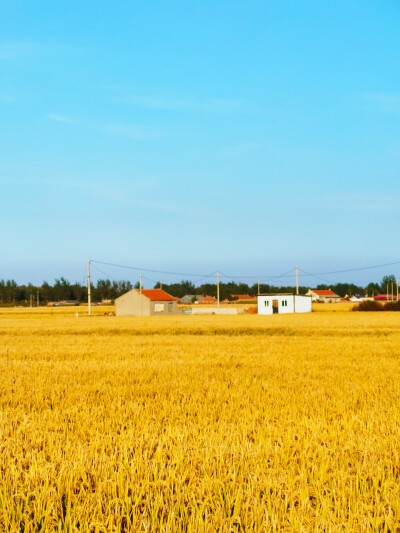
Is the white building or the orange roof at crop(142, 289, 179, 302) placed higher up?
the orange roof at crop(142, 289, 179, 302)

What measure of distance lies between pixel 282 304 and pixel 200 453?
77.1m

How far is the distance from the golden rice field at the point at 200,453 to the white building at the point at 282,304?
67.9 meters

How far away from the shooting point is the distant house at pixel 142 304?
77250mm

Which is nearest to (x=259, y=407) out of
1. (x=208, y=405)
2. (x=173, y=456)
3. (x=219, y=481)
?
(x=208, y=405)

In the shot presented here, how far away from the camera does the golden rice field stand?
3680 millimetres

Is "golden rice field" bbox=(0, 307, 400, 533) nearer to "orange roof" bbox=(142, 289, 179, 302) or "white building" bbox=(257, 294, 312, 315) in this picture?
"orange roof" bbox=(142, 289, 179, 302)

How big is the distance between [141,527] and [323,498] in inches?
54.2

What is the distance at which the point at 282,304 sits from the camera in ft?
266

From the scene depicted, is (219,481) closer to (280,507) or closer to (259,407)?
(280,507)

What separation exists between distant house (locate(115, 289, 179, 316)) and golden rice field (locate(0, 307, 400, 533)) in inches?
2600

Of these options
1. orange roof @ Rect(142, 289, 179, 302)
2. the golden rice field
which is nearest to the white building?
orange roof @ Rect(142, 289, 179, 302)

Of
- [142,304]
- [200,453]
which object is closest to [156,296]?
[142,304]

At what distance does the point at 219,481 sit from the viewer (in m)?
4.18

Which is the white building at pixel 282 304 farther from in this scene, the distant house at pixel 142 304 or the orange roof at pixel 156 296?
the distant house at pixel 142 304
